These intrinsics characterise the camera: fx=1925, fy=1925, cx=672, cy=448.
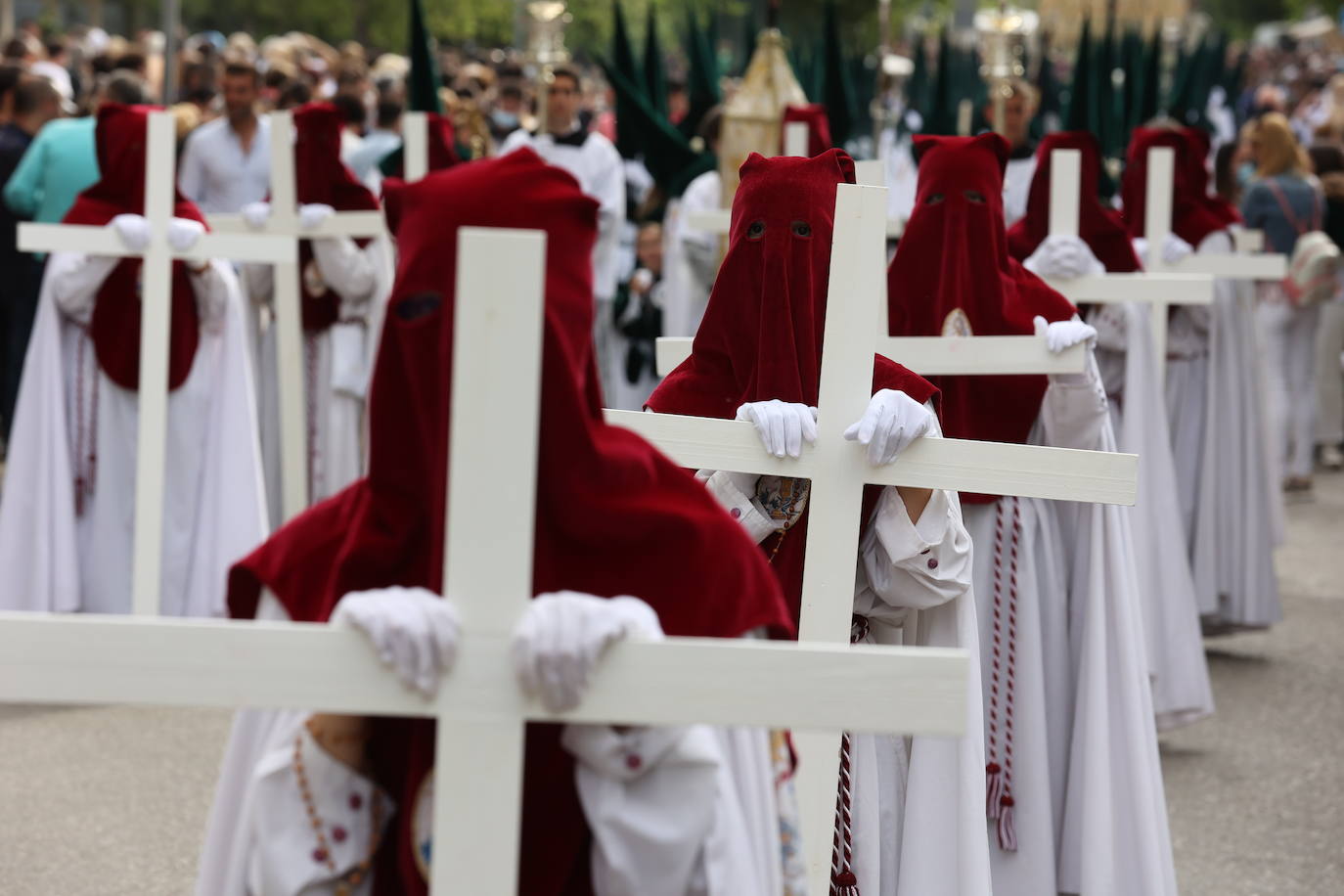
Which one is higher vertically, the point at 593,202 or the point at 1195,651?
the point at 593,202

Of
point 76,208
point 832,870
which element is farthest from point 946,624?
point 76,208

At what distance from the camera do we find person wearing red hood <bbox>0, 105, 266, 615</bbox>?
714 centimetres

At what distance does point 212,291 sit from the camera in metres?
7.13

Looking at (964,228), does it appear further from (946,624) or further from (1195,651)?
(1195,651)

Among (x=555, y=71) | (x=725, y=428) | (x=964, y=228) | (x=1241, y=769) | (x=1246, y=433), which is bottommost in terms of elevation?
(x=1241, y=769)

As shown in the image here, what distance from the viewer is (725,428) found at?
3.30 metres

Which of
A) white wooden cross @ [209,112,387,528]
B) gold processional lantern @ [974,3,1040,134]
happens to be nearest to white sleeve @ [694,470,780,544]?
white wooden cross @ [209,112,387,528]

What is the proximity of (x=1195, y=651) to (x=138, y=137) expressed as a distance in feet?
13.6

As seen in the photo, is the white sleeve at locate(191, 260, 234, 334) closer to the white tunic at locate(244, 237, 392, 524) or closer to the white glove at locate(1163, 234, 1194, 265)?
the white tunic at locate(244, 237, 392, 524)

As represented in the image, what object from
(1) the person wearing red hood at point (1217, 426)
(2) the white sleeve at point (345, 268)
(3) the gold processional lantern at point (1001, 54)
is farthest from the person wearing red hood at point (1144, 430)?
(3) the gold processional lantern at point (1001, 54)

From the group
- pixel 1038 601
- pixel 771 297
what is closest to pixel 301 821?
pixel 771 297

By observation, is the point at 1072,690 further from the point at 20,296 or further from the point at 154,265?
the point at 20,296

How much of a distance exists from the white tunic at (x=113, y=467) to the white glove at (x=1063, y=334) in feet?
12.1

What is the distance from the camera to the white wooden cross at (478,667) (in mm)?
2152
